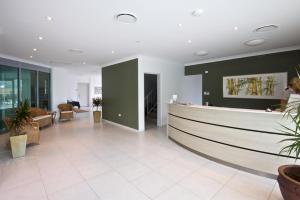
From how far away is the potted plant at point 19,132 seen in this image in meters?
3.45

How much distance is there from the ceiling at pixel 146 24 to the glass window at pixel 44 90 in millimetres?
3193

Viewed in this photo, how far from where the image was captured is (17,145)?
346cm

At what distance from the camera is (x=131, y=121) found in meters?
5.97

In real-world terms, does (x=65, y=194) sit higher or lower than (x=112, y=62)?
lower

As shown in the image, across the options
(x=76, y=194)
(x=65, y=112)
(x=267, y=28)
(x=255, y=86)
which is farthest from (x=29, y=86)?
(x=255, y=86)

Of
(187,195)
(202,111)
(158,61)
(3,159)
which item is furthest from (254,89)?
(3,159)

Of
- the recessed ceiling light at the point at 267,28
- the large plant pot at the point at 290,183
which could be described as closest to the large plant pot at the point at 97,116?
the recessed ceiling light at the point at 267,28

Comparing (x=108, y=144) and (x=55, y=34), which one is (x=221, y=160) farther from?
(x=55, y=34)

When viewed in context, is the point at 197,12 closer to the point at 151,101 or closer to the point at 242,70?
the point at 242,70

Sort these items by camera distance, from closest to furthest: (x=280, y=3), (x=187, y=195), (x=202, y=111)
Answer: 1. (x=187, y=195)
2. (x=280, y=3)
3. (x=202, y=111)

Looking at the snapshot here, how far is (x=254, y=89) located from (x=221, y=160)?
3.53 meters

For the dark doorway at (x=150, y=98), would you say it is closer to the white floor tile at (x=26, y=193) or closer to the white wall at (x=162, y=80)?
the white wall at (x=162, y=80)

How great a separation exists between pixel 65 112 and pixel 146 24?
657 centimetres

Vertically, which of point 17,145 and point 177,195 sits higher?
point 17,145
